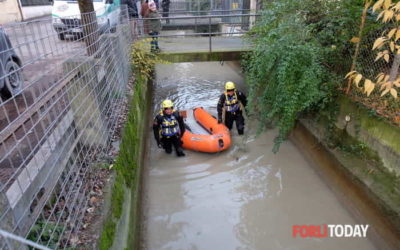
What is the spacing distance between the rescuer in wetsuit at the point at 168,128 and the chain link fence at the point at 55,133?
1.90m

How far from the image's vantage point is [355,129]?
4.97 m

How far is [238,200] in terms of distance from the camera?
517 centimetres

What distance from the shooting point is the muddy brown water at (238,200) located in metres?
4.32

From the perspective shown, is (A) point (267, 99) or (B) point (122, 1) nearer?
(A) point (267, 99)

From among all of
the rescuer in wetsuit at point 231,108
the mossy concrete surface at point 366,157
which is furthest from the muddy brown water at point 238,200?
the rescuer in wetsuit at point 231,108

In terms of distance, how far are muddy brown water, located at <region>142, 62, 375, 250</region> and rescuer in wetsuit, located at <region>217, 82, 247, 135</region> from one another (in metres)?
0.58

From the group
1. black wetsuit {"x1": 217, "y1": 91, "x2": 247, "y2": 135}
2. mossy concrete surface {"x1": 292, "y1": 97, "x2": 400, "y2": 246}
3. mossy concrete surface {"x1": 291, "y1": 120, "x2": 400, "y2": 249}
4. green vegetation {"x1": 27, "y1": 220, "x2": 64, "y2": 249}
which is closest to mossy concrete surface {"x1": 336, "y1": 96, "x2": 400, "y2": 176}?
mossy concrete surface {"x1": 292, "y1": 97, "x2": 400, "y2": 246}

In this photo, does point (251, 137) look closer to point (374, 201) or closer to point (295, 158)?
point (295, 158)

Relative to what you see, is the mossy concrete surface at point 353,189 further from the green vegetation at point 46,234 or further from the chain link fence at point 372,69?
the green vegetation at point 46,234

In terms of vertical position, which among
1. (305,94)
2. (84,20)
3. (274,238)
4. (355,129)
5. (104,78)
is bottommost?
(274,238)

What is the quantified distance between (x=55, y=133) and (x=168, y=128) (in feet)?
12.0

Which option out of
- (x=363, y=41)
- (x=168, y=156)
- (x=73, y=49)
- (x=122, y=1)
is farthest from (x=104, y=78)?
(x=122, y=1)

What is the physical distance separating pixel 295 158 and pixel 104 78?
4.31 metres

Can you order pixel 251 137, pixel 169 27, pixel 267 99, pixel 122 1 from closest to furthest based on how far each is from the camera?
pixel 267 99, pixel 251 137, pixel 122 1, pixel 169 27
